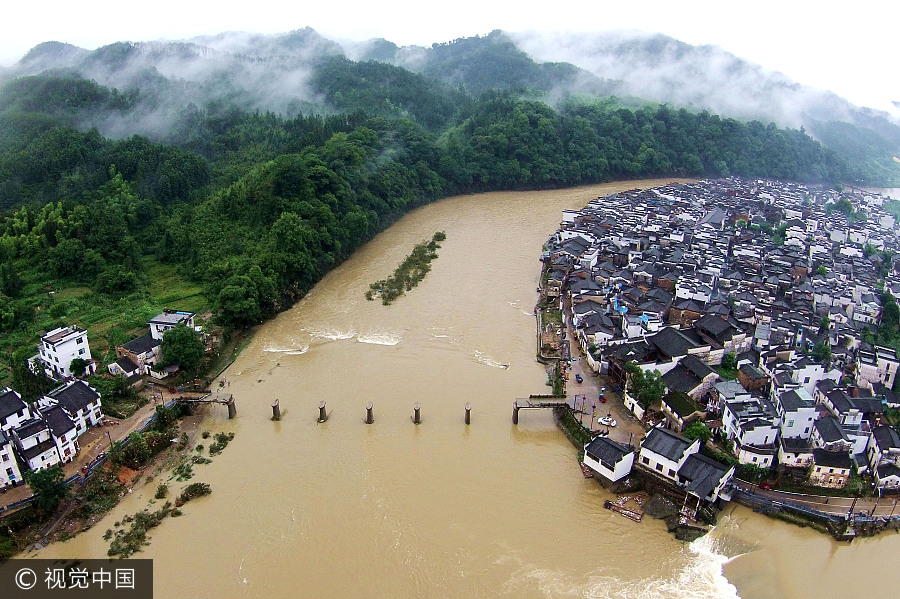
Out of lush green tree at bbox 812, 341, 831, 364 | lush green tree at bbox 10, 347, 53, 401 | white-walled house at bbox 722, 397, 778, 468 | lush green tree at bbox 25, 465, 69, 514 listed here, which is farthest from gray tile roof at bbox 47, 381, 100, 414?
lush green tree at bbox 812, 341, 831, 364

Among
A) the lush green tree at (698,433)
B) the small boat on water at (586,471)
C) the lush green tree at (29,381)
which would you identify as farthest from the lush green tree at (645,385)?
the lush green tree at (29,381)

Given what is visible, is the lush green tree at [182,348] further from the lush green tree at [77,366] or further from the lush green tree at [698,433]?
the lush green tree at [698,433]

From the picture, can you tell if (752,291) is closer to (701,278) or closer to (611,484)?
(701,278)

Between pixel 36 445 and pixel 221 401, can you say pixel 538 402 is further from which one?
pixel 36 445

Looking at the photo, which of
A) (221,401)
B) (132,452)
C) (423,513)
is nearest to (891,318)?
(423,513)

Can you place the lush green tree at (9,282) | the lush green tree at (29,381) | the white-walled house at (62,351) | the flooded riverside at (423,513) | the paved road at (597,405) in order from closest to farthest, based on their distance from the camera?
the flooded riverside at (423,513) → the lush green tree at (29,381) → the paved road at (597,405) → the white-walled house at (62,351) → the lush green tree at (9,282)

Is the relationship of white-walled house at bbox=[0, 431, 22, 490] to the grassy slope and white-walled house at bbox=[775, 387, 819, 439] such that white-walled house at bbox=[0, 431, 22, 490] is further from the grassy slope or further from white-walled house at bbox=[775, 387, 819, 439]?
white-walled house at bbox=[775, 387, 819, 439]
